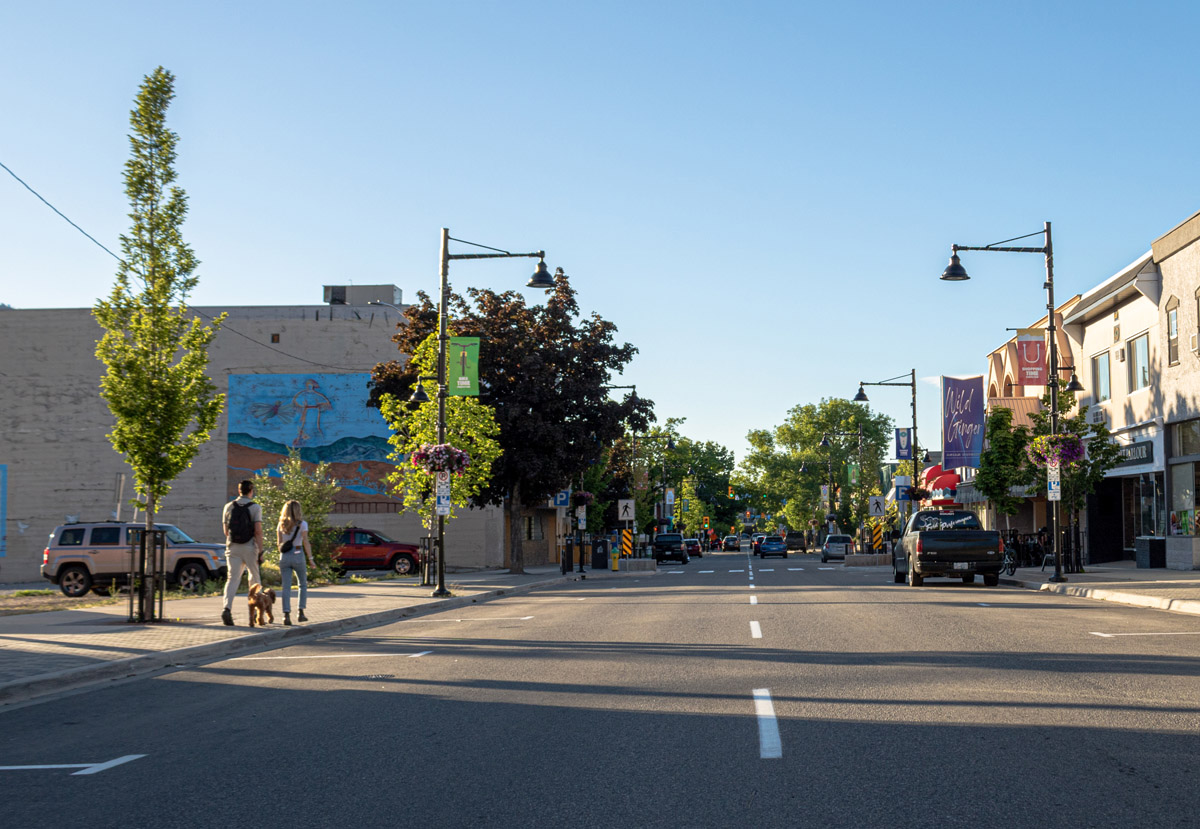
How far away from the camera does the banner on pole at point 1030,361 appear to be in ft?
124

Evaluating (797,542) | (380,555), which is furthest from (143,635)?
(797,542)

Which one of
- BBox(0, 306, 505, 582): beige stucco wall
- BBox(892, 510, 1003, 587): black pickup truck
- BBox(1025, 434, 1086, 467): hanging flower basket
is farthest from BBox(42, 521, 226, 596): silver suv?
BBox(1025, 434, 1086, 467): hanging flower basket

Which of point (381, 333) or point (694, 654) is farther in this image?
point (381, 333)

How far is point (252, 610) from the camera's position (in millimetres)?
15969

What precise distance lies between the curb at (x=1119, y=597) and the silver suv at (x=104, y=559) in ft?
65.1

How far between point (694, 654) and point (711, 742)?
16.2ft

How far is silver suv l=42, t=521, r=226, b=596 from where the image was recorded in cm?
2820

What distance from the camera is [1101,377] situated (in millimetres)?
39469

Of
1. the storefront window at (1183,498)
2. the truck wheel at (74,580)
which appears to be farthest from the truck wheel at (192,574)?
the storefront window at (1183,498)

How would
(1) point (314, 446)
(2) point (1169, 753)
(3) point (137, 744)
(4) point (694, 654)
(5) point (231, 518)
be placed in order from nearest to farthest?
(2) point (1169, 753) < (3) point (137, 744) < (4) point (694, 654) < (5) point (231, 518) < (1) point (314, 446)

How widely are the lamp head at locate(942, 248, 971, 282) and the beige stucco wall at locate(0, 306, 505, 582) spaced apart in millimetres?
23909

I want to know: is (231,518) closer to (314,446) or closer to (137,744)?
(137,744)

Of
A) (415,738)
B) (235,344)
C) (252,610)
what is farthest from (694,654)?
(235,344)

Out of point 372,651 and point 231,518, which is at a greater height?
point 231,518
